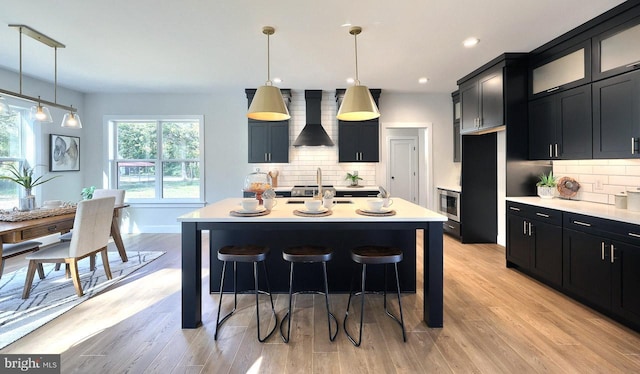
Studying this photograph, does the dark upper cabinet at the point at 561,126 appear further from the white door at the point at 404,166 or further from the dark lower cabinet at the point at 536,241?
the white door at the point at 404,166

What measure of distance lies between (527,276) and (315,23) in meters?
3.65

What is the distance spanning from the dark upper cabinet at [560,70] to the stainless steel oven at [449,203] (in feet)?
6.32

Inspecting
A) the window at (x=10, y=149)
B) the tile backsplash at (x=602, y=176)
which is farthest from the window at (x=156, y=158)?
the tile backsplash at (x=602, y=176)

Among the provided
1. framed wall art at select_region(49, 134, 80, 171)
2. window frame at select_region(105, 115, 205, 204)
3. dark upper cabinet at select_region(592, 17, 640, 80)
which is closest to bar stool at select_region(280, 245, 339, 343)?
dark upper cabinet at select_region(592, 17, 640, 80)

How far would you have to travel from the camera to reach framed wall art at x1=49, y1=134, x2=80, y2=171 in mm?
5207

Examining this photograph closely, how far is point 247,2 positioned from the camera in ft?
8.74

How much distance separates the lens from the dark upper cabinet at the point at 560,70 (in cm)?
306

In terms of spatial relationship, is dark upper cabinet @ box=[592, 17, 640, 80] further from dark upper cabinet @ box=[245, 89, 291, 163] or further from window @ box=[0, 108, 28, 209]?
window @ box=[0, 108, 28, 209]

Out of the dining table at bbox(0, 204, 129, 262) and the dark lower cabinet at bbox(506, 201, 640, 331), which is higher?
the dining table at bbox(0, 204, 129, 262)

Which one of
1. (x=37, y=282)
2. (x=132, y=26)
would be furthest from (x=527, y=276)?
(x=37, y=282)

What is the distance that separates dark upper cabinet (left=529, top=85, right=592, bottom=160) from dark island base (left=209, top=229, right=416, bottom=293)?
6.61 feet

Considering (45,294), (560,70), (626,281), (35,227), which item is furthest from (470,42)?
(45,294)

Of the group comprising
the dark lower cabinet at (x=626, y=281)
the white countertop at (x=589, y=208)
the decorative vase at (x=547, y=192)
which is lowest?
the dark lower cabinet at (x=626, y=281)

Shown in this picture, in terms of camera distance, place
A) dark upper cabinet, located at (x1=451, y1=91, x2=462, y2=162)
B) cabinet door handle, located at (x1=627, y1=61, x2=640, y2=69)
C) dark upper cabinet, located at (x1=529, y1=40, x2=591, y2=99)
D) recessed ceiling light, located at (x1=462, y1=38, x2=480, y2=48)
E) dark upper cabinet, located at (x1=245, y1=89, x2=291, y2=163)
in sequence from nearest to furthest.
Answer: cabinet door handle, located at (x1=627, y1=61, x2=640, y2=69)
dark upper cabinet, located at (x1=529, y1=40, x2=591, y2=99)
recessed ceiling light, located at (x1=462, y1=38, x2=480, y2=48)
dark upper cabinet, located at (x1=245, y1=89, x2=291, y2=163)
dark upper cabinet, located at (x1=451, y1=91, x2=462, y2=162)
